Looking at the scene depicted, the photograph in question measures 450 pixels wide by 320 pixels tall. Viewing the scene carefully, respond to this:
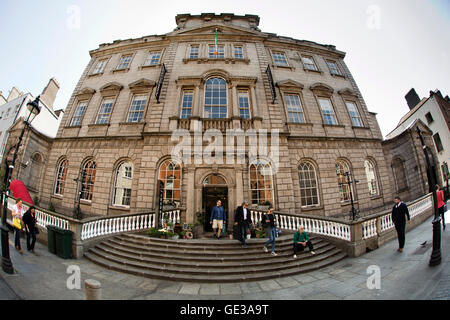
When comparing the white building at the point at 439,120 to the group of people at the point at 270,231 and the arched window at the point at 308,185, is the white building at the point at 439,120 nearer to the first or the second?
the arched window at the point at 308,185

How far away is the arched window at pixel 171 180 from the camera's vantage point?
10.4 meters

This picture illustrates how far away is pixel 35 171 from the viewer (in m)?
13.9

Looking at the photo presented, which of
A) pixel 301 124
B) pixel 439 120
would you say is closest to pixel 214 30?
pixel 301 124

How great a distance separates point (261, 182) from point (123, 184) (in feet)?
30.0

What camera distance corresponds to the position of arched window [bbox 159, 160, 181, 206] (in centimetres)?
1041

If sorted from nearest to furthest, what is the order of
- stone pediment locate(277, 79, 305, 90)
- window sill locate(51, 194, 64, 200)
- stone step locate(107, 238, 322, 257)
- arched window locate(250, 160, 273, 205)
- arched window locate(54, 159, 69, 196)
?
stone step locate(107, 238, 322, 257) → arched window locate(250, 160, 273, 205) → window sill locate(51, 194, 64, 200) → arched window locate(54, 159, 69, 196) → stone pediment locate(277, 79, 305, 90)

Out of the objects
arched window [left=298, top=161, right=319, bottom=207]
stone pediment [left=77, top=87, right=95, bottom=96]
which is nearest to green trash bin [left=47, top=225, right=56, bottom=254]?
stone pediment [left=77, top=87, right=95, bottom=96]

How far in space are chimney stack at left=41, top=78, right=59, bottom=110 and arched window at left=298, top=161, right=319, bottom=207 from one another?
1123 inches

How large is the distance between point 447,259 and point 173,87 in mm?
15170

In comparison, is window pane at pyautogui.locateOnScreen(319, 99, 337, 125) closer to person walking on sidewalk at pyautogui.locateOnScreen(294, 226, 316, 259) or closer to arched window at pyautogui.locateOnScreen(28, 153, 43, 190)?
person walking on sidewalk at pyautogui.locateOnScreen(294, 226, 316, 259)

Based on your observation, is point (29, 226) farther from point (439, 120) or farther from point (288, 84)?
point (439, 120)

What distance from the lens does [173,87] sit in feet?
40.8

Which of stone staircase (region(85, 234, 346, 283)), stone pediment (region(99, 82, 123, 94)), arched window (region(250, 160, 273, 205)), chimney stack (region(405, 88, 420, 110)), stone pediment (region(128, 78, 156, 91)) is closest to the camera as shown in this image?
stone staircase (region(85, 234, 346, 283))
